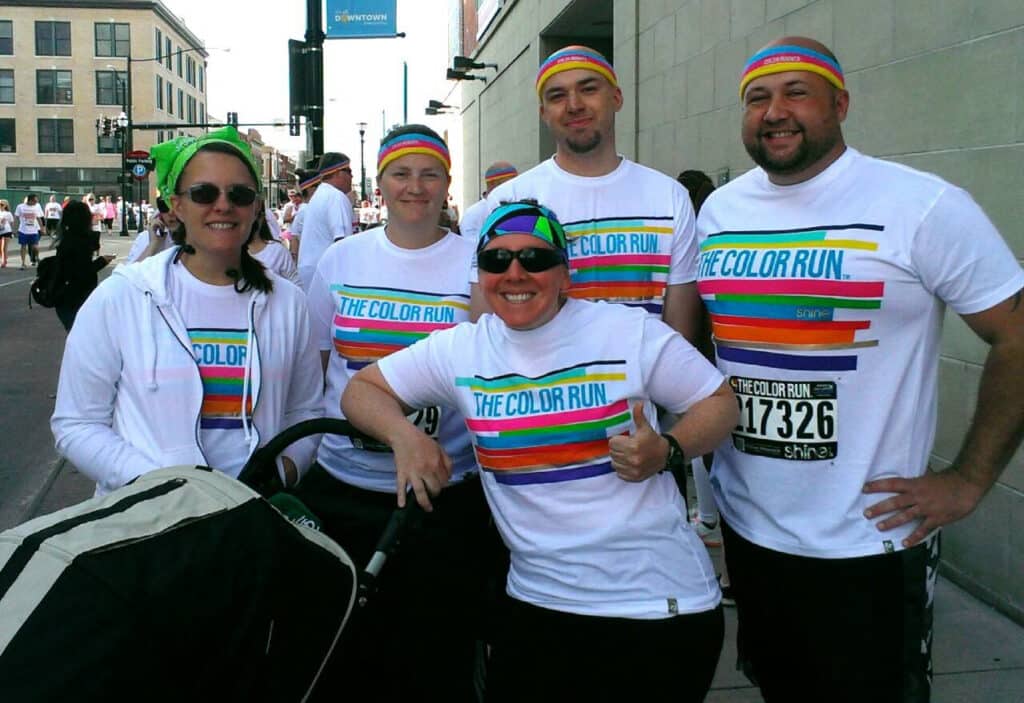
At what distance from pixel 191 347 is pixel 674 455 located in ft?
4.22

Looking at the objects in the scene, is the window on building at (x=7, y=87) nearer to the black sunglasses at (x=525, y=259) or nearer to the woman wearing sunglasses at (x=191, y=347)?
the woman wearing sunglasses at (x=191, y=347)

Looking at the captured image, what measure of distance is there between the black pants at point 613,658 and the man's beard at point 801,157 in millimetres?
1116

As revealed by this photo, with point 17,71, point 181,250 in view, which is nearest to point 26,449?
point 181,250

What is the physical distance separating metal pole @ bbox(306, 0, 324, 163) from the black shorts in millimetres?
8358

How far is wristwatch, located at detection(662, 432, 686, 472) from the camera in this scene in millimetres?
2277

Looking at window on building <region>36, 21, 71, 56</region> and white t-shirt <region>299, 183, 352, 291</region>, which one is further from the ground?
window on building <region>36, 21, 71, 56</region>

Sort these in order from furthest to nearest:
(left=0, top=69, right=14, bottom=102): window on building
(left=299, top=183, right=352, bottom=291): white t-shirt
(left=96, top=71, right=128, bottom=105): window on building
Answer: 1. (left=96, top=71, right=128, bottom=105): window on building
2. (left=0, top=69, right=14, bottom=102): window on building
3. (left=299, top=183, right=352, bottom=291): white t-shirt

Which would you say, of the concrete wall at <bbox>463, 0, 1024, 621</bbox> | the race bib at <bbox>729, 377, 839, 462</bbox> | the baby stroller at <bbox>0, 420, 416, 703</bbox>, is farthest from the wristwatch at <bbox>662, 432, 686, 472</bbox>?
the concrete wall at <bbox>463, 0, 1024, 621</bbox>

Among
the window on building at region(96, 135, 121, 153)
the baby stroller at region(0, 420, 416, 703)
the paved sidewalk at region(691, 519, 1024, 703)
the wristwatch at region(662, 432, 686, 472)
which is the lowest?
the paved sidewalk at region(691, 519, 1024, 703)

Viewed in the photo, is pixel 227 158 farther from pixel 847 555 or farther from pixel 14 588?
pixel 847 555

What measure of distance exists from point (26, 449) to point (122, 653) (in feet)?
22.5

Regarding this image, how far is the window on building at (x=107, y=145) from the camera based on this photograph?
68.7 metres

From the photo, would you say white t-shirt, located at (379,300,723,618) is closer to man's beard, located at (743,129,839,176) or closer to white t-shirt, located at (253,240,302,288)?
man's beard, located at (743,129,839,176)

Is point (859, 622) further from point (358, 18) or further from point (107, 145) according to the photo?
point (107, 145)
